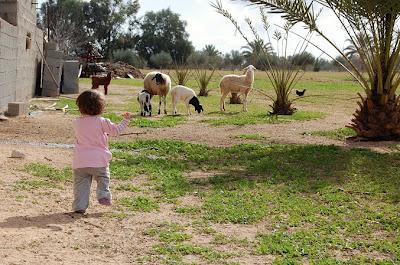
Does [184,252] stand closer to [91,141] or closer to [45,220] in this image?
[45,220]

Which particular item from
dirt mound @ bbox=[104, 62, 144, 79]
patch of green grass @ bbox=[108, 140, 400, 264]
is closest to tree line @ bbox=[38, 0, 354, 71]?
dirt mound @ bbox=[104, 62, 144, 79]

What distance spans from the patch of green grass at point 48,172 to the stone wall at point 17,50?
5.66m

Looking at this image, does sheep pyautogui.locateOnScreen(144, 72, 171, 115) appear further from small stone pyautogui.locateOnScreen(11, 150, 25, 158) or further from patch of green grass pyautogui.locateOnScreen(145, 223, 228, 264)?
patch of green grass pyautogui.locateOnScreen(145, 223, 228, 264)

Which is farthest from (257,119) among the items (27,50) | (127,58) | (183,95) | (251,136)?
(127,58)

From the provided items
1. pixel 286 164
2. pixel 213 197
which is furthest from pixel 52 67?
pixel 213 197

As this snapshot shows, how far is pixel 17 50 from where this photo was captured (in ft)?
49.0

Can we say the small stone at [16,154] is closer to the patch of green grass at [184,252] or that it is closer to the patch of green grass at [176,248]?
the patch of green grass at [176,248]

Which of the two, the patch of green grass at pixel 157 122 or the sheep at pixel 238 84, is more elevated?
the sheep at pixel 238 84

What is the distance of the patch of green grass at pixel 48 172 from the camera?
23.6 feet

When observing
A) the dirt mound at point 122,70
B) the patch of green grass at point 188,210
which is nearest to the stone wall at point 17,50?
the patch of green grass at point 188,210

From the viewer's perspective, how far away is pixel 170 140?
10.7 metres

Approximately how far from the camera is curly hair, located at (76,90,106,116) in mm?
5707

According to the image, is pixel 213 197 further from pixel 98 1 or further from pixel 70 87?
pixel 98 1

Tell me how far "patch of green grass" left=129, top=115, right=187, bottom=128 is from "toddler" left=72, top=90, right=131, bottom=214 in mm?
7142
